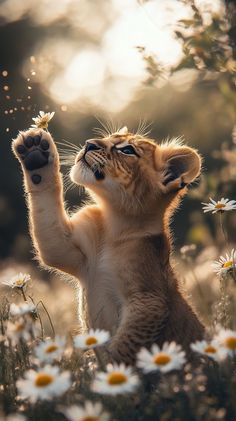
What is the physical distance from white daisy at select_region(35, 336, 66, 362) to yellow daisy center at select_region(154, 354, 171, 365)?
0.38 metres

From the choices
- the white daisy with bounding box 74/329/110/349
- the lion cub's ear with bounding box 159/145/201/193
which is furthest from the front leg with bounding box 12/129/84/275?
the white daisy with bounding box 74/329/110/349

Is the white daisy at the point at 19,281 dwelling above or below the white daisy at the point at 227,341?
above

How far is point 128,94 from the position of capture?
12219 mm

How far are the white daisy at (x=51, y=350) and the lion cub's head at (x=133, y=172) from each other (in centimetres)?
138

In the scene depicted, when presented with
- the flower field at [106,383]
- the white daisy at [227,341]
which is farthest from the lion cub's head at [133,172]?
the white daisy at [227,341]

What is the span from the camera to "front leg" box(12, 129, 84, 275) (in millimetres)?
4203

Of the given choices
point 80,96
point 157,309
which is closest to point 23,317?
point 157,309

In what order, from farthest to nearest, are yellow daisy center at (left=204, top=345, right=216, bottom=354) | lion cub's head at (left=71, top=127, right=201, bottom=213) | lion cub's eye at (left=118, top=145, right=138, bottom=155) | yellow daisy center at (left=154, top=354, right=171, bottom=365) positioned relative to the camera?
1. lion cub's eye at (left=118, top=145, right=138, bottom=155)
2. lion cub's head at (left=71, top=127, right=201, bottom=213)
3. yellow daisy center at (left=204, top=345, right=216, bottom=354)
4. yellow daisy center at (left=154, top=354, right=171, bottom=365)

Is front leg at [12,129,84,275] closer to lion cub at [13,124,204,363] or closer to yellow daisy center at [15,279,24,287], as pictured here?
lion cub at [13,124,204,363]

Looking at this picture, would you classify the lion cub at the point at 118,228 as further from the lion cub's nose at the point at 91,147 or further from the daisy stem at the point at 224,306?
the daisy stem at the point at 224,306

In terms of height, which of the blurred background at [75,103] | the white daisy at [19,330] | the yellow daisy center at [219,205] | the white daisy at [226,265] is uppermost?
the blurred background at [75,103]

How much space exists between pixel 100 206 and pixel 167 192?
400mm

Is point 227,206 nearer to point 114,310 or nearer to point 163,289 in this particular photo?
point 163,289

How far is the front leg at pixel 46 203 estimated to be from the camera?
4.20 metres
